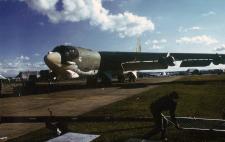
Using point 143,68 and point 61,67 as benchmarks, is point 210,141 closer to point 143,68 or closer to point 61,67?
point 61,67

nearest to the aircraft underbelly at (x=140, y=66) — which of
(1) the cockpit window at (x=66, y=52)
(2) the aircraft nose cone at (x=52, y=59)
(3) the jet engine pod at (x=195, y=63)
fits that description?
(3) the jet engine pod at (x=195, y=63)

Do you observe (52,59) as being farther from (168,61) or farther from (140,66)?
(140,66)

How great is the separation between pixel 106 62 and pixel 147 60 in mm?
7863

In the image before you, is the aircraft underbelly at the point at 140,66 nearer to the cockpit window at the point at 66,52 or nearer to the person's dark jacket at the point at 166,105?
the cockpit window at the point at 66,52

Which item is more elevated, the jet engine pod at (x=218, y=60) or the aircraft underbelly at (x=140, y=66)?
the jet engine pod at (x=218, y=60)

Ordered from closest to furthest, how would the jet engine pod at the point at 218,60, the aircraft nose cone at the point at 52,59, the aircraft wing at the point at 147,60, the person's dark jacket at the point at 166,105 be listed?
the person's dark jacket at the point at 166,105 < the aircraft nose cone at the point at 52,59 < the aircraft wing at the point at 147,60 < the jet engine pod at the point at 218,60

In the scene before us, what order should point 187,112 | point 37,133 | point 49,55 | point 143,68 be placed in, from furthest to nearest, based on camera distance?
point 143,68 → point 49,55 → point 187,112 → point 37,133

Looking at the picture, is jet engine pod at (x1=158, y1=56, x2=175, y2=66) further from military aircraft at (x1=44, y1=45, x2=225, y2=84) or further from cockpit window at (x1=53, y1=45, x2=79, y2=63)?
cockpit window at (x1=53, y1=45, x2=79, y2=63)

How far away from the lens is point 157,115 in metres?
9.37

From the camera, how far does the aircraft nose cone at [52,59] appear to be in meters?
28.7

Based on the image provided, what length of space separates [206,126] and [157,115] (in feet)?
7.71

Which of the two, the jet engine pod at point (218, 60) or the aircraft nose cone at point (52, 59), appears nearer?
the aircraft nose cone at point (52, 59)

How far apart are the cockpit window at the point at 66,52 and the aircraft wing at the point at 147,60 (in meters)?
9.48

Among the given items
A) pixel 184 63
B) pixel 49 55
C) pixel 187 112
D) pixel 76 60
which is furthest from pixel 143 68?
pixel 187 112
